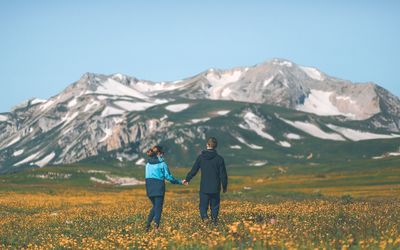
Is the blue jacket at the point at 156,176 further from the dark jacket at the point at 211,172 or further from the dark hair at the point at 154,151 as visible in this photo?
the dark jacket at the point at 211,172

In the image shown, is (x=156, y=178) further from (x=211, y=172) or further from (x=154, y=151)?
(x=211, y=172)

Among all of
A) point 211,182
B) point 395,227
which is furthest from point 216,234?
point 211,182

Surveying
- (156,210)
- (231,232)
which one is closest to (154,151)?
(156,210)

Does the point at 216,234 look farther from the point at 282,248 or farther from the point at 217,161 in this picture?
the point at 217,161

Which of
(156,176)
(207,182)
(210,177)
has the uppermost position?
(156,176)

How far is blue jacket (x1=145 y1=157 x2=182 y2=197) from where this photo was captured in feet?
89.5

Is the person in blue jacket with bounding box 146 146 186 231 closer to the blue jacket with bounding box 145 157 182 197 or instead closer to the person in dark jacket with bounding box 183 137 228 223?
the blue jacket with bounding box 145 157 182 197

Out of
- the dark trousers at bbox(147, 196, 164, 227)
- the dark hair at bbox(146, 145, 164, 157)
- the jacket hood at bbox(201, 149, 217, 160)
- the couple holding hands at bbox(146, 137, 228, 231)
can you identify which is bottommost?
the dark trousers at bbox(147, 196, 164, 227)

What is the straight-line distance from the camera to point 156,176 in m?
27.4

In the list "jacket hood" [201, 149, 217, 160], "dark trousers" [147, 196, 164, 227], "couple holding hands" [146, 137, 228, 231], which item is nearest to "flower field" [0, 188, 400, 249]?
"dark trousers" [147, 196, 164, 227]

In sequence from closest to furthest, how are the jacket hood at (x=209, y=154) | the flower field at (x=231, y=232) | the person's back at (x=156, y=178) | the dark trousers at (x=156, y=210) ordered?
the flower field at (x=231, y=232)
the jacket hood at (x=209, y=154)
the dark trousers at (x=156, y=210)
the person's back at (x=156, y=178)

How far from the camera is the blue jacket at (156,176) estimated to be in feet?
89.5

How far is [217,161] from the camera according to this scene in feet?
87.6

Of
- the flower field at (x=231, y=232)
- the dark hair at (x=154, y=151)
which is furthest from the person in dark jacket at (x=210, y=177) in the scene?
the dark hair at (x=154, y=151)
